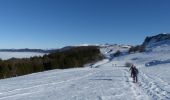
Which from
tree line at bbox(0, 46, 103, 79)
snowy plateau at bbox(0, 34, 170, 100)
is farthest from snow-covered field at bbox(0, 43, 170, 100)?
tree line at bbox(0, 46, 103, 79)

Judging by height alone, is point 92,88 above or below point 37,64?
below

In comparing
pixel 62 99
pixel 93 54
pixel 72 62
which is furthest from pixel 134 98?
pixel 93 54

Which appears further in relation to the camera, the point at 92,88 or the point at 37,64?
the point at 37,64

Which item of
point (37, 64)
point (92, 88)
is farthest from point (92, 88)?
point (37, 64)

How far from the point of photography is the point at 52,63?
427 ft

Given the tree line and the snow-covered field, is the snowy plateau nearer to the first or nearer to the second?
the snow-covered field

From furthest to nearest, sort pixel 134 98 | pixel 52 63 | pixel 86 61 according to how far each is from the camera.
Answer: pixel 86 61
pixel 52 63
pixel 134 98

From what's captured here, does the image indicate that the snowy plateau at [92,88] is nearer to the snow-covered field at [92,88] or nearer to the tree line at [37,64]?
the snow-covered field at [92,88]

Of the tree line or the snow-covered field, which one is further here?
the tree line

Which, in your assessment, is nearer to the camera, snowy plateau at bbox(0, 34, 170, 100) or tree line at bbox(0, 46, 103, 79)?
snowy plateau at bbox(0, 34, 170, 100)

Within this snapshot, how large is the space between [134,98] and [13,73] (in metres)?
92.1

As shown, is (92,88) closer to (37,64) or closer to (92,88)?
(92,88)

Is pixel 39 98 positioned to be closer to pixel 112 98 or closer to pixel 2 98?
pixel 2 98

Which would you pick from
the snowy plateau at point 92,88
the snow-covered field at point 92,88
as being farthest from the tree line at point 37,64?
the snow-covered field at point 92,88
